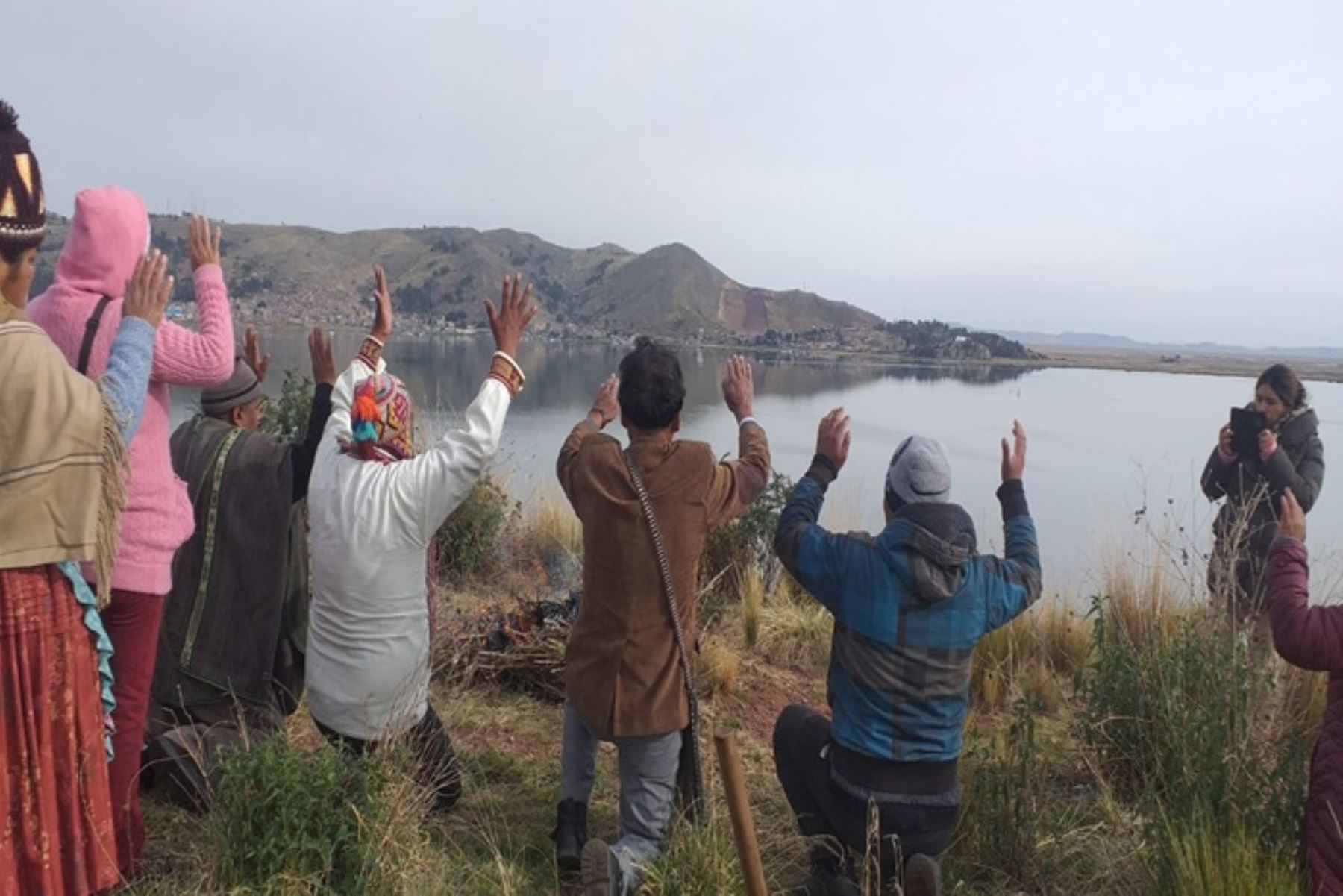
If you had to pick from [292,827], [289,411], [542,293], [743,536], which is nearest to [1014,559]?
[292,827]

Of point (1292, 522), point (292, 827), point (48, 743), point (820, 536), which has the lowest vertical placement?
point (292, 827)

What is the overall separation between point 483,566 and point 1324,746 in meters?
5.54

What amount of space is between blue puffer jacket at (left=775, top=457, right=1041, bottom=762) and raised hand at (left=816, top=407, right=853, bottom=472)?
301mm

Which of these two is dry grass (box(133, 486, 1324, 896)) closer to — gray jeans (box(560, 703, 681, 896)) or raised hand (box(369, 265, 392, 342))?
gray jeans (box(560, 703, 681, 896))

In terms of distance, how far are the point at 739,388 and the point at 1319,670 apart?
5.63 feet

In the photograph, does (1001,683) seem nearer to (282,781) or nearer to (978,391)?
(282,781)

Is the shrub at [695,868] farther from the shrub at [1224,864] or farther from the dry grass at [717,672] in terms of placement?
the dry grass at [717,672]

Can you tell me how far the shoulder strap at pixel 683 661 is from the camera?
2.53m

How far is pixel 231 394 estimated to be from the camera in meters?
3.06

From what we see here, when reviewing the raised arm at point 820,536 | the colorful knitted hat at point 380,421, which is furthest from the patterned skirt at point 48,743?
the raised arm at point 820,536

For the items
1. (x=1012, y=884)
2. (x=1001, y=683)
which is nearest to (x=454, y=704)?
(x=1012, y=884)

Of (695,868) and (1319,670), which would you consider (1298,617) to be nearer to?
(1319,670)

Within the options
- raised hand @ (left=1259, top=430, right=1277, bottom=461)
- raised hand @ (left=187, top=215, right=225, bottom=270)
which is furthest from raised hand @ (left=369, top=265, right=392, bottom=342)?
raised hand @ (left=1259, top=430, right=1277, bottom=461)

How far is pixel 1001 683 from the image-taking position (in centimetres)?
489
